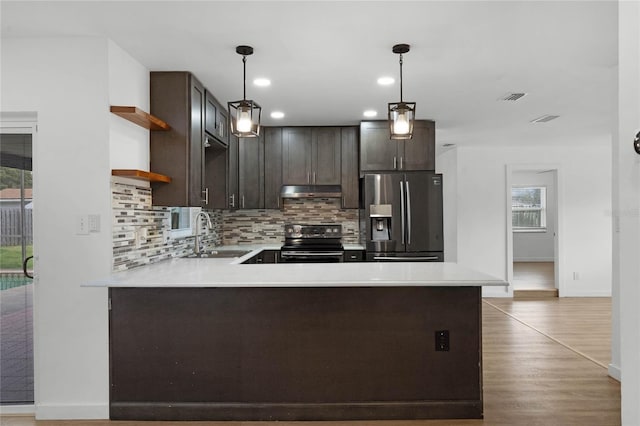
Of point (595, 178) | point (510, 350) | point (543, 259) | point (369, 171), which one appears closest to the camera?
point (510, 350)

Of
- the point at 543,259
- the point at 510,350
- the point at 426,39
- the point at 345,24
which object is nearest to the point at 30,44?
the point at 345,24

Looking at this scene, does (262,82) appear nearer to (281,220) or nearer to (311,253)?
(311,253)

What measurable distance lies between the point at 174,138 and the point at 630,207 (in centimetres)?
302

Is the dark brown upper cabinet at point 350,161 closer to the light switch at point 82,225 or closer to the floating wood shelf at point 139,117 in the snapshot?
the floating wood shelf at point 139,117

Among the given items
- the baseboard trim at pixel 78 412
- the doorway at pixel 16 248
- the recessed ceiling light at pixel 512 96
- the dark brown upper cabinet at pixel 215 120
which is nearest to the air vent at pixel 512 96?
the recessed ceiling light at pixel 512 96

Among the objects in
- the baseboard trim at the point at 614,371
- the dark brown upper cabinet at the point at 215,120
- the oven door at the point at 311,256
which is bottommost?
the baseboard trim at the point at 614,371

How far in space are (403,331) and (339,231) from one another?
2.97 meters

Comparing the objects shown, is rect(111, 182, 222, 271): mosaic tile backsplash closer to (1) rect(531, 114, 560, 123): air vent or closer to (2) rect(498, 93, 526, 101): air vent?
(2) rect(498, 93, 526, 101): air vent

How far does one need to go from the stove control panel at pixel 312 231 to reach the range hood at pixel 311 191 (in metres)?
0.49

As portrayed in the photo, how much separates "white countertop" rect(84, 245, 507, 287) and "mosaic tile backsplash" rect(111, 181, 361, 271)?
18cm

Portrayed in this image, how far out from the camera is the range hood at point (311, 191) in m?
5.33

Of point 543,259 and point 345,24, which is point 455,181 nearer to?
point 345,24

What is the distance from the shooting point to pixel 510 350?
420 centimetres

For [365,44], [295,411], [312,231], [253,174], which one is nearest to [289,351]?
[295,411]
